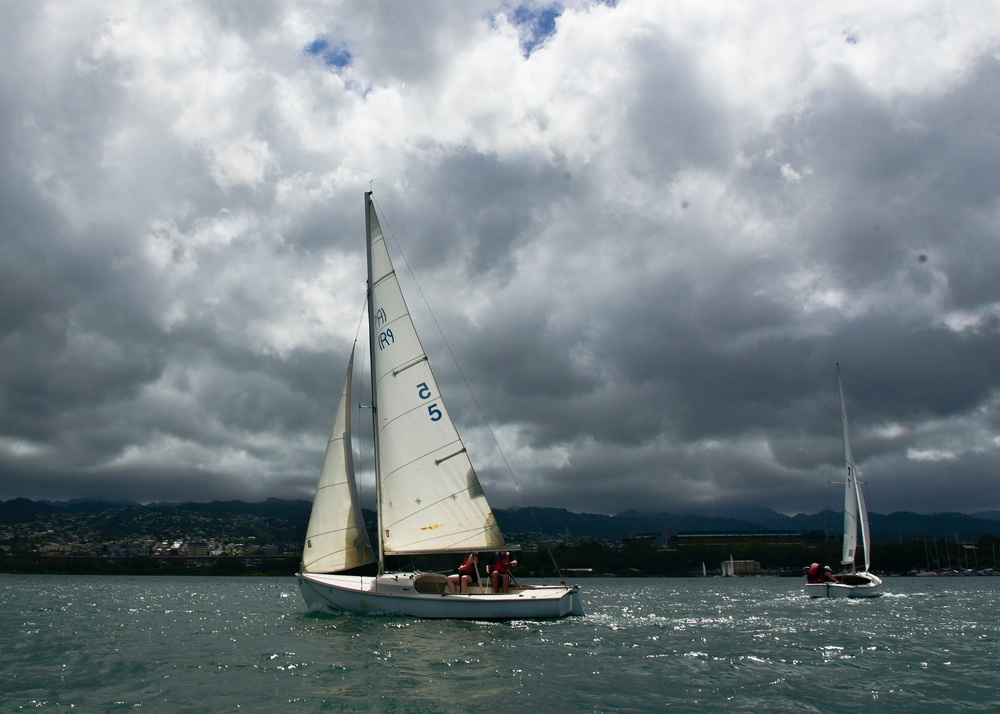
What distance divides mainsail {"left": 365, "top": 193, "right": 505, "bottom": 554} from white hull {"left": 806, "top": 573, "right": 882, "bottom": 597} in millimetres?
35955

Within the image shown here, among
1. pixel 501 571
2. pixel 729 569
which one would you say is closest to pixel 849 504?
pixel 501 571

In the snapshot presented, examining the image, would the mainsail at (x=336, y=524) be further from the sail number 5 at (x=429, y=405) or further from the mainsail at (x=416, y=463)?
the sail number 5 at (x=429, y=405)

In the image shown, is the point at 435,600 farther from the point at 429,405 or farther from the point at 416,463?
the point at 429,405

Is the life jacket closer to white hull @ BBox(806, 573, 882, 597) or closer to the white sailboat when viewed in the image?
white hull @ BBox(806, 573, 882, 597)

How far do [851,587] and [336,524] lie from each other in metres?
40.8

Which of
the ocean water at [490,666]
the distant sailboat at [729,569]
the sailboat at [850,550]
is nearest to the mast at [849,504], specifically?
the sailboat at [850,550]

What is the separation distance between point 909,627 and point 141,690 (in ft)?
93.7

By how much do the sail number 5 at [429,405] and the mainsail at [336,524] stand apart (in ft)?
12.6

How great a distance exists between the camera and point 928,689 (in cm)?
1652

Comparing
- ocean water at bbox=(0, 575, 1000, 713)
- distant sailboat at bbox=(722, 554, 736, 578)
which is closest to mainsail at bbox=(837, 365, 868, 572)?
ocean water at bbox=(0, 575, 1000, 713)

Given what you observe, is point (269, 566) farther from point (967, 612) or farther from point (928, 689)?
point (928, 689)

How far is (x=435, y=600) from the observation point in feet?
85.7

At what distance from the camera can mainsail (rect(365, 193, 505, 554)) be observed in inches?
1144

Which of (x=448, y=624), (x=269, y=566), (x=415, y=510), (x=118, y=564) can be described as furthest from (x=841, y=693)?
(x=118, y=564)
